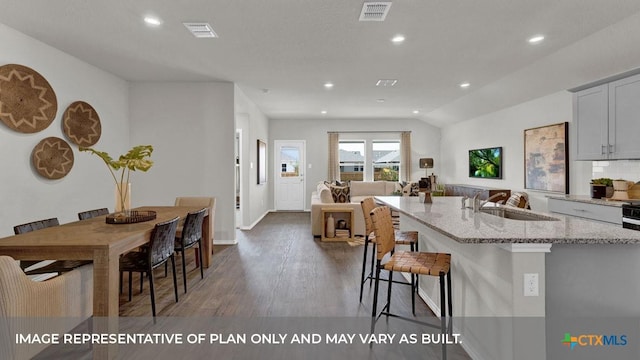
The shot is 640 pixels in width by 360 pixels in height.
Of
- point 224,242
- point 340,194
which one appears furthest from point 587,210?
point 224,242

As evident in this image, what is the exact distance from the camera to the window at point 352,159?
32.2 feet


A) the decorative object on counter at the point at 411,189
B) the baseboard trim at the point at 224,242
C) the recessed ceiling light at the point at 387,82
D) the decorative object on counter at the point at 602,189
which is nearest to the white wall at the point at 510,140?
the decorative object on counter at the point at 602,189

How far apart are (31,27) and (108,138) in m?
1.92

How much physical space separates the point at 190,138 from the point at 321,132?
472 cm

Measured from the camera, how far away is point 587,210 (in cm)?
396

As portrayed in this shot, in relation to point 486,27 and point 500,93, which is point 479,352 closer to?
point 486,27

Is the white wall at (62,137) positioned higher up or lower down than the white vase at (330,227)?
higher up

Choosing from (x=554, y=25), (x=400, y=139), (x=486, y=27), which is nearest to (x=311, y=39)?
(x=486, y=27)

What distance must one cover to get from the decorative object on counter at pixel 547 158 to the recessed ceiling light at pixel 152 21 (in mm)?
5651

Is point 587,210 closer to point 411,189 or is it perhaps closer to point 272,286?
point 272,286

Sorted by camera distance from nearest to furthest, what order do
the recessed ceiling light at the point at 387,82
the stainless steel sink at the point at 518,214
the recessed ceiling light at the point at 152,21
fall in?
the stainless steel sink at the point at 518,214
the recessed ceiling light at the point at 152,21
the recessed ceiling light at the point at 387,82

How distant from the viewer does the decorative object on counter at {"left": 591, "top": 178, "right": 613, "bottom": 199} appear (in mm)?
3982

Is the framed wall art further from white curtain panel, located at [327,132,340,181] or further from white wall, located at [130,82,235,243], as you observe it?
white wall, located at [130,82,235,243]

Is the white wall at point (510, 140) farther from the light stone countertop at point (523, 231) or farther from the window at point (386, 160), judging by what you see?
the light stone countertop at point (523, 231)
